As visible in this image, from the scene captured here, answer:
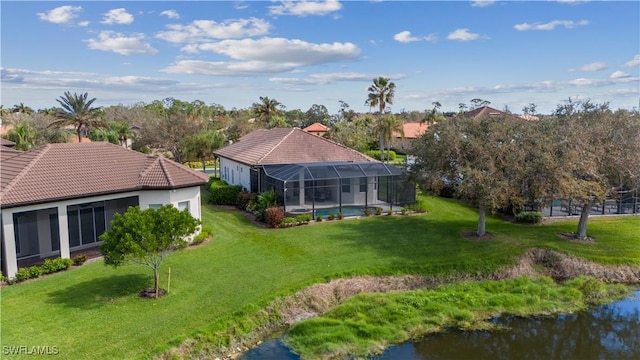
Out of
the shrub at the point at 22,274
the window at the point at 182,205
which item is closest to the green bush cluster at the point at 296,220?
the window at the point at 182,205

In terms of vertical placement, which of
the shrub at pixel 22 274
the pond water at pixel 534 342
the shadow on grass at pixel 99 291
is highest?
the shrub at pixel 22 274

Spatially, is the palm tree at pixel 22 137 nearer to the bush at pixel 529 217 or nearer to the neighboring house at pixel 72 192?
the neighboring house at pixel 72 192

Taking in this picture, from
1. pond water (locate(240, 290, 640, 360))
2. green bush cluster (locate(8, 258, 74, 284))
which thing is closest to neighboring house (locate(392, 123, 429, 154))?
pond water (locate(240, 290, 640, 360))

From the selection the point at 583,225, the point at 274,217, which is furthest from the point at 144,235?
the point at 583,225

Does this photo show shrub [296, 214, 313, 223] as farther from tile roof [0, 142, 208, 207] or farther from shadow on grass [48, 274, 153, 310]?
shadow on grass [48, 274, 153, 310]

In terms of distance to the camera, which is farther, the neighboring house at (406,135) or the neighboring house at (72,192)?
the neighboring house at (406,135)

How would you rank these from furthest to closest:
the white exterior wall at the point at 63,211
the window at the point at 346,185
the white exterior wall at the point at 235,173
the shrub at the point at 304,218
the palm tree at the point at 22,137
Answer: the palm tree at the point at 22,137 < the white exterior wall at the point at 235,173 < the window at the point at 346,185 < the shrub at the point at 304,218 < the white exterior wall at the point at 63,211

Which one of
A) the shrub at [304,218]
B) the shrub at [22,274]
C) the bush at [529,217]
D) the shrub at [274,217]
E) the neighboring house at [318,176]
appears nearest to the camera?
the shrub at [22,274]
